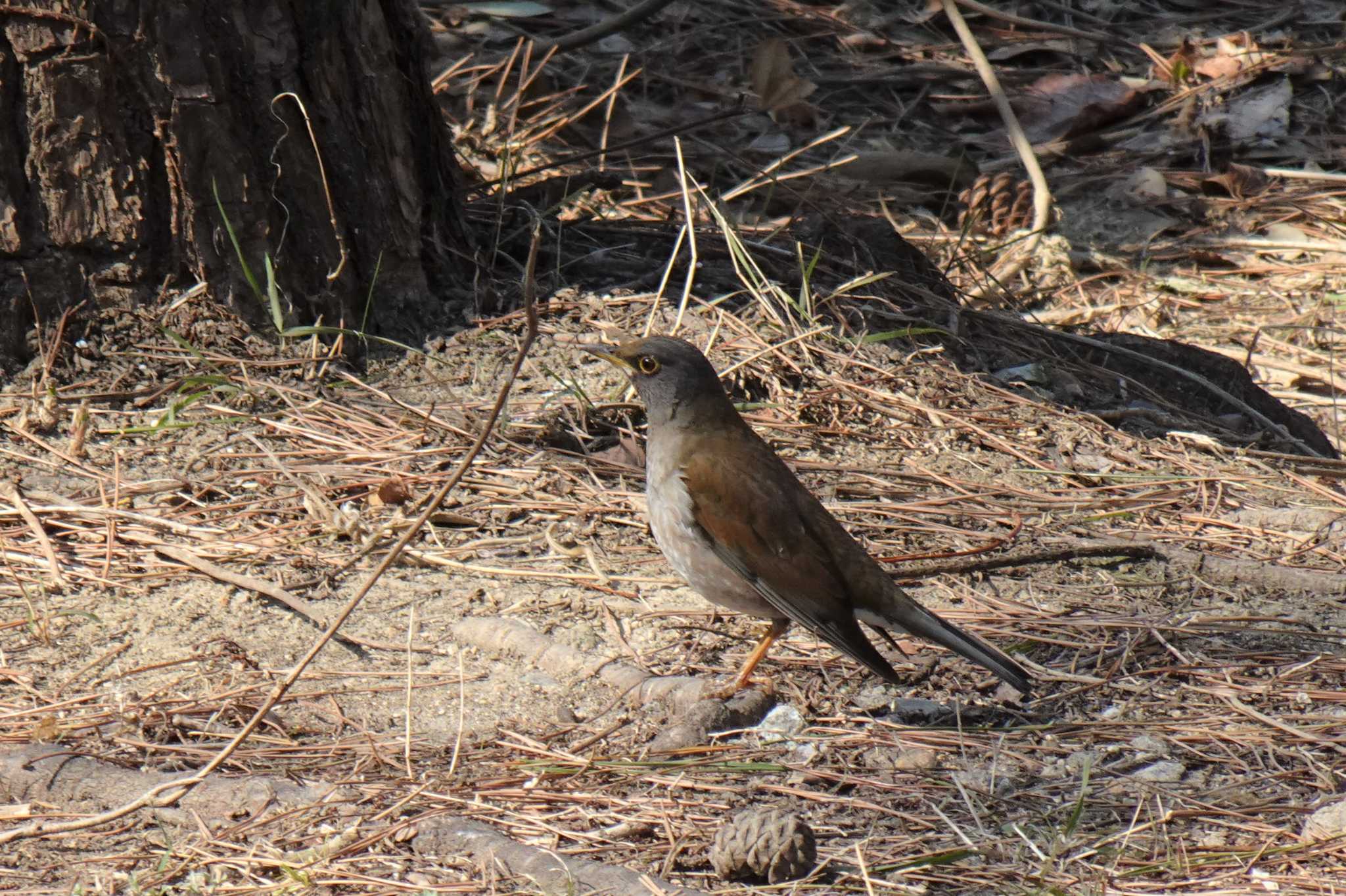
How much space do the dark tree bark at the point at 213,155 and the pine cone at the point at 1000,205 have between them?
3.70 metres

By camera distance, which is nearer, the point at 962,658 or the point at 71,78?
the point at 962,658

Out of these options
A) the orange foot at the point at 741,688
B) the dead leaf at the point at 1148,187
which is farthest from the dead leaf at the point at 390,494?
the dead leaf at the point at 1148,187

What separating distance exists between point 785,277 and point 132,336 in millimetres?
2592

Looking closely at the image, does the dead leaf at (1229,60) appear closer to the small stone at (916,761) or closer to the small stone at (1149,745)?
the small stone at (1149,745)

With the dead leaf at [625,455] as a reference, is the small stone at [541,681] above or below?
below

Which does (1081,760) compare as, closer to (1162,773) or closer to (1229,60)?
(1162,773)

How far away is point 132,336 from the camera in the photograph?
16.9 feet

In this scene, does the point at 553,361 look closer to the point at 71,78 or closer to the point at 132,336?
the point at 132,336

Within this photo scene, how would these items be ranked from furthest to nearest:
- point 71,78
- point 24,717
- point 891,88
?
point 891,88 < point 71,78 < point 24,717

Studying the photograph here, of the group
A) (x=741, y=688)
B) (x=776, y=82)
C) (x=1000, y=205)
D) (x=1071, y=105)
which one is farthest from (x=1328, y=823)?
(x=1071, y=105)

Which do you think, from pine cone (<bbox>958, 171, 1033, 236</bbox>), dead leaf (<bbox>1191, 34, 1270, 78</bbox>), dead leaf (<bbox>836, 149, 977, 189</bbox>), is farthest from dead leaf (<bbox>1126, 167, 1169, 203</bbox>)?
dead leaf (<bbox>1191, 34, 1270, 78</bbox>)

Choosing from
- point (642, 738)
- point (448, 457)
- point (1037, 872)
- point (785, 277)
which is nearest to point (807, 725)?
point (642, 738)

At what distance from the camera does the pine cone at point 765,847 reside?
2.84 m

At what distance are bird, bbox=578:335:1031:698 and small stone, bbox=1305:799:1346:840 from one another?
0.80 meters
